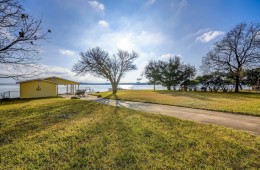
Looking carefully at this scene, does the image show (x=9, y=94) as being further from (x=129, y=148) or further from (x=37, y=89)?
(x=129, y=148)

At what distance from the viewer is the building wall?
20375 mm

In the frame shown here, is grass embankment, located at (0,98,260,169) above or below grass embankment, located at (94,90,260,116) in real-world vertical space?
below

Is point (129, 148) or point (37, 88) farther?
point (37, 88)

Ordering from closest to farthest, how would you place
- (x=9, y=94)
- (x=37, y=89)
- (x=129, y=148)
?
(x=129, y=148) → (x=9, y=94) → (x=37, y=89)

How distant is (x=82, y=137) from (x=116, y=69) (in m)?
23.0

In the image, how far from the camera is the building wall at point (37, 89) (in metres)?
20.4

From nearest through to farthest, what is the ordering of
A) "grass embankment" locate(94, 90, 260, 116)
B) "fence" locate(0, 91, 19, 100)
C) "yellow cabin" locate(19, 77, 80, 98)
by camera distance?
"grass embankment" locate(94, 90, 260, 116) < "fence" locate(0, 91, 19, 100) < "yellow cabin" locate(19, 77, 80, 98)

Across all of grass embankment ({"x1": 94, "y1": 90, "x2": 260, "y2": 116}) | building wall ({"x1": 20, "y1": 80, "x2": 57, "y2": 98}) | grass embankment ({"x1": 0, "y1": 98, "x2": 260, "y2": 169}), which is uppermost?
building wall ({"x1": 20, "y1": 80, "x2": 57, "y2": 98})

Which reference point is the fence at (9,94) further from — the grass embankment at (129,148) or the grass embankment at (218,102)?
the grass embankment at (129,148)

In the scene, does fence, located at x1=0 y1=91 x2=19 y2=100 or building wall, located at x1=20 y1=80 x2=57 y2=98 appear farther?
building wall, located at x1=20 y1=80 x2=57 y2=98

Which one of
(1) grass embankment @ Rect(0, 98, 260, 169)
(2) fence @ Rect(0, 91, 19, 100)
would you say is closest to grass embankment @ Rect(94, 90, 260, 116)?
(1) grass embankment @ Rect(0, 98, 260, 169)

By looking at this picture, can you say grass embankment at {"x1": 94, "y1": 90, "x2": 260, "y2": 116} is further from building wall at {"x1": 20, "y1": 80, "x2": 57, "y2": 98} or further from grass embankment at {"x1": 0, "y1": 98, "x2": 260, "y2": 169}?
building wall at {"x1": 20, "y1": 80, "x2": 57, "y2": 98}

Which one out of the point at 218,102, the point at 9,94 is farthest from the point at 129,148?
the point at 9,94

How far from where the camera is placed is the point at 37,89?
21172mm
